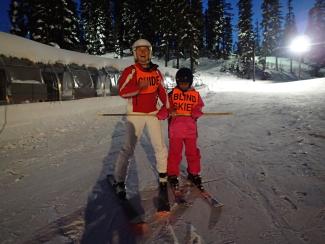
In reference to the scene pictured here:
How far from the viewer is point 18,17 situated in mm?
32688

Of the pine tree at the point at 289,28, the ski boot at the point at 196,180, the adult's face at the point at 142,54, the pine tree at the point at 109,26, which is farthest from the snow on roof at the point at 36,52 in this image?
the pine tree at the point at 289,28

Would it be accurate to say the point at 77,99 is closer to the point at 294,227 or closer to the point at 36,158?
the point at 36,158

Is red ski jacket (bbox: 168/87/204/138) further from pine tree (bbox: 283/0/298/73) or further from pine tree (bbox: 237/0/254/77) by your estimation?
pine tree (bbox: 283/0/298/73)

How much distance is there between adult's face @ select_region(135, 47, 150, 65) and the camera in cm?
429

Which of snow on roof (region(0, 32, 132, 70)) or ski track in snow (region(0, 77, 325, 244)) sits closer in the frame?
ski track in snow (region(0, 77, 325, 244))

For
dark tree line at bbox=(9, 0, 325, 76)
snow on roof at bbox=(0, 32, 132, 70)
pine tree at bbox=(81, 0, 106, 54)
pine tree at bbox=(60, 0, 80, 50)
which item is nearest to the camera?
snow on roof at bbox=(0, 32, 132, 70)

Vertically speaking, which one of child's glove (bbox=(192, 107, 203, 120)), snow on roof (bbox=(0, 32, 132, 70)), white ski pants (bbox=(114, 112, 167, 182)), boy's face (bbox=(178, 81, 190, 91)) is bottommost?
white ski pants (bbox=(114, 112, 167, 182))

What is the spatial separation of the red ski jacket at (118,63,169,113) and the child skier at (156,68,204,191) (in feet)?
0.88

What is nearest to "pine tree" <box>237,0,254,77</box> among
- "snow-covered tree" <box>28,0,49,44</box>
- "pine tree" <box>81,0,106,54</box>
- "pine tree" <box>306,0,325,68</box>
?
"pine tree" <box>306,0,325,68</box>

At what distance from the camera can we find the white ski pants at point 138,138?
14.1 feet

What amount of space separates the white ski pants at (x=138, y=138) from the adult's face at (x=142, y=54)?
73 cm

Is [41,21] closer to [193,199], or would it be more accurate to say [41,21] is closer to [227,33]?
[193,199]

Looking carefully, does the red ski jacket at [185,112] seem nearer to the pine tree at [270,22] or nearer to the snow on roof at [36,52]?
the snow on roof at [36,52]

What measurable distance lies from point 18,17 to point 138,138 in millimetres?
33798
